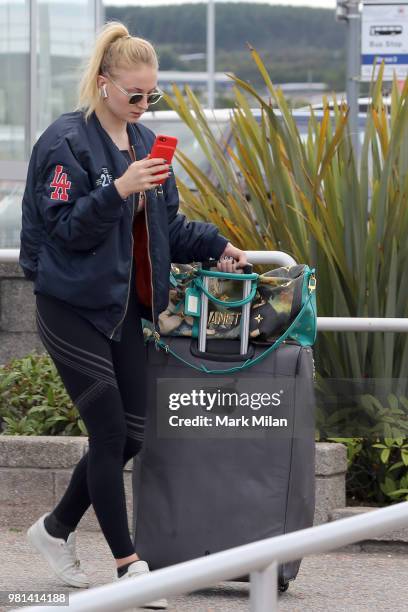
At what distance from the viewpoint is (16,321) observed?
6156 mm

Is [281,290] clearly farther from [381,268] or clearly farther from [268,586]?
[268,586]

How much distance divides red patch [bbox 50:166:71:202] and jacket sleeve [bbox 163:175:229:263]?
389mm

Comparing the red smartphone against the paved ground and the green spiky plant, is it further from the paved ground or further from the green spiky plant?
the green spiky plant

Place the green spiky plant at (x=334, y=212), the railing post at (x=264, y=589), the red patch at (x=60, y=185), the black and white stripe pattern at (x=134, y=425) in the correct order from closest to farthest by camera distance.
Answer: the railing post at (x=264, y=589), the red patch at (x=60, y=185), the black and white stripe pattern at (x=134, y=425), the green spiky plant at (x=334, y=212)

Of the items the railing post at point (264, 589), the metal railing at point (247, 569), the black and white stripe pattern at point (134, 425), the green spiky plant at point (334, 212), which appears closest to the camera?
the metal railing at point (247, 569)

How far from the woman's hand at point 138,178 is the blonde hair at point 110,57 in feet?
0.99

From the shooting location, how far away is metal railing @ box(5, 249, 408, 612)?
6.15 ft

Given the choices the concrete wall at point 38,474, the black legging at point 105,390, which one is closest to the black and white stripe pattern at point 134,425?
the black legging at point 105,390

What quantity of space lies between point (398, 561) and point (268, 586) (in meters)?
2.65

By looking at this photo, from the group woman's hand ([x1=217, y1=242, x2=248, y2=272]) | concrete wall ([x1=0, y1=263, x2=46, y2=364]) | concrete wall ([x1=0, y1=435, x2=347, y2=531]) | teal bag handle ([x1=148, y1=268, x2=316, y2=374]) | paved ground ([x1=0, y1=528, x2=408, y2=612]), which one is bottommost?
paved ground ([x1=0, y1=528, x2=408, y2=612])

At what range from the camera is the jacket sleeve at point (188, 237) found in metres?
3.95

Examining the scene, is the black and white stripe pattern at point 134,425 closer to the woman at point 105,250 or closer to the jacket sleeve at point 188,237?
the woman at point 105,250

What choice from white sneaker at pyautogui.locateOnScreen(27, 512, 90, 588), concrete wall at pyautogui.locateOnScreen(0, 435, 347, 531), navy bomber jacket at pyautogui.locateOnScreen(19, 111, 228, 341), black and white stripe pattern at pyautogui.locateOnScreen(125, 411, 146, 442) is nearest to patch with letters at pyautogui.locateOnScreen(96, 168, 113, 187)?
navy bomber jacket at pyautogui.locateOnScreen(19, 111, 228, 341)

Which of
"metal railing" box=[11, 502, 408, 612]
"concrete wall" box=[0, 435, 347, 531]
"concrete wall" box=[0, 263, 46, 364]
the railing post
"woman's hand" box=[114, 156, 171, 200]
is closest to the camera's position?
"metal railing" box=[11, 502, 408, 612]
